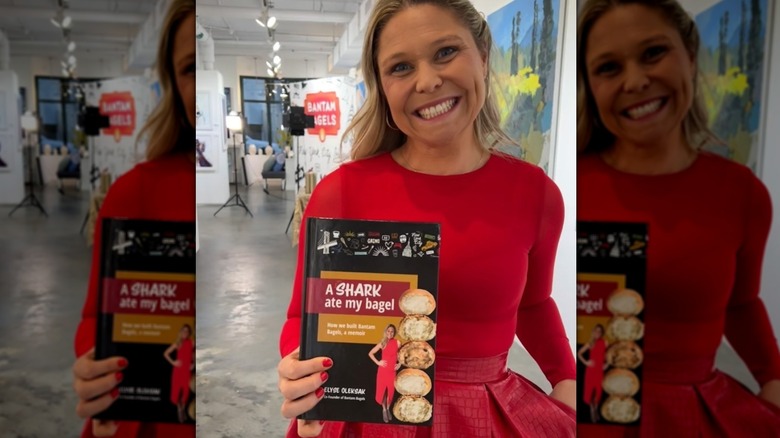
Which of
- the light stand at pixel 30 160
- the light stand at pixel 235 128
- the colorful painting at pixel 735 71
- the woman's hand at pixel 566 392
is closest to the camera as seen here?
the colorful painting at pixel 735 71

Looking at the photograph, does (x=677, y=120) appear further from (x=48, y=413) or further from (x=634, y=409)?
(x=48, y=413)

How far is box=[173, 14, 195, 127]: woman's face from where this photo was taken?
3.51ft

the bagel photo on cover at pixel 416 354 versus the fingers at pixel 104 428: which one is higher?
the bagel photo on cover at pixel 416 354

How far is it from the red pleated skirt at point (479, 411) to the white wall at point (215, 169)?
0.60 m

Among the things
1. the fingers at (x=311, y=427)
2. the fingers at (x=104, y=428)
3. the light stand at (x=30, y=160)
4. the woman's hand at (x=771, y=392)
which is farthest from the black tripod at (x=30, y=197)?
the woman's hand at (x=771, y=392)

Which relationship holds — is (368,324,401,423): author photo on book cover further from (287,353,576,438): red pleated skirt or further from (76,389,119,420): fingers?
(76,389,119,420): fingers

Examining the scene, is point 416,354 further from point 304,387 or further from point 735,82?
point 735,82

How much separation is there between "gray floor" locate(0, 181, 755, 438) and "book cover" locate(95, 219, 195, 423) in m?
0.06

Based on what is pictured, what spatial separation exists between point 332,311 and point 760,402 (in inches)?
30.5

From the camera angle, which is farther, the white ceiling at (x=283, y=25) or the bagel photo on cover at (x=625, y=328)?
the white ceiling at (x=283, y=25)

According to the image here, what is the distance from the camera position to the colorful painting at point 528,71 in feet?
4.01

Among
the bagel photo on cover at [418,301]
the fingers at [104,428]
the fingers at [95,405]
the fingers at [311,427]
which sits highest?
the bagel photo on cover at [418,301]

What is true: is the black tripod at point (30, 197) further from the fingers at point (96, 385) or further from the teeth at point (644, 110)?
the teeth at point (644, 110)

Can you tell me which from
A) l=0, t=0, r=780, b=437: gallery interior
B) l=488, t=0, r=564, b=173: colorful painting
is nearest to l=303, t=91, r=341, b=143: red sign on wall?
l=0, t=0, r=780, b=437: gallery interior
